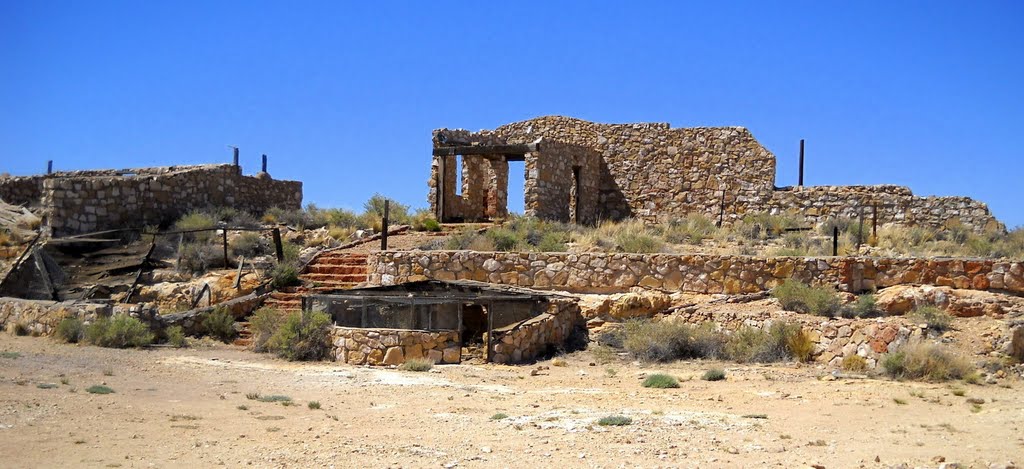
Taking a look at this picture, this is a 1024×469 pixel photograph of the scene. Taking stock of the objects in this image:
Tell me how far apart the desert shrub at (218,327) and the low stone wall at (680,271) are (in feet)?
10.0

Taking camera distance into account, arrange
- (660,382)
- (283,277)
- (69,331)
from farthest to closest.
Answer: (283,277) < (69,331) < (660,382)

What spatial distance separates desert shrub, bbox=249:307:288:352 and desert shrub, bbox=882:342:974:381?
10060 millimetres

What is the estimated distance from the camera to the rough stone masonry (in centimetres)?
2448

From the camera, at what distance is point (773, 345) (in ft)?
47.0

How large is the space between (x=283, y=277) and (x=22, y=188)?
14.1m

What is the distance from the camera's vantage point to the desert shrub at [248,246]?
71.2 feet

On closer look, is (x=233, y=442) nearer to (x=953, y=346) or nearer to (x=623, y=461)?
(x=623, y=461)

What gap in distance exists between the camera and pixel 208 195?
1042 inches

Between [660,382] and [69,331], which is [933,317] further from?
[69,331]

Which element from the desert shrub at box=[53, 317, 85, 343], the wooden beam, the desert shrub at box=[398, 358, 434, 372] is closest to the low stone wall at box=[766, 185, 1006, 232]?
the wooden beam

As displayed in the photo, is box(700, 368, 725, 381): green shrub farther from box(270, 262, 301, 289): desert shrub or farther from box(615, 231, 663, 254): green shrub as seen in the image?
box(270, 262, 301, 289): desert shrub

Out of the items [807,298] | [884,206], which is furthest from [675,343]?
[884,206]

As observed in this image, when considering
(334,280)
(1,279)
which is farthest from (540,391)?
(1,279)

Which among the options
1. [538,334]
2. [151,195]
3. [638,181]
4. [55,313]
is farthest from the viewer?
[638,181]
